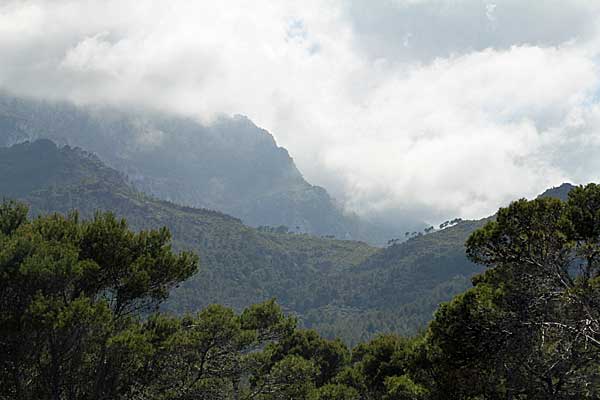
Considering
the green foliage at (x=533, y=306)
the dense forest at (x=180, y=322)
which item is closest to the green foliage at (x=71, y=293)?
the dense forest at (x=180, y=322)

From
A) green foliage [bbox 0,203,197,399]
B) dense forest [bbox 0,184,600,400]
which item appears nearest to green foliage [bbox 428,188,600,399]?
dense forest [bbox 0,184,600,400]

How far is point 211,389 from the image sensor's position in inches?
750

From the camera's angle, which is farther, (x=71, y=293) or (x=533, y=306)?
(x=71, y=293)

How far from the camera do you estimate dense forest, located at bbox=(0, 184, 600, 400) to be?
41.0ft

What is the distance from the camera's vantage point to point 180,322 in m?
19.5

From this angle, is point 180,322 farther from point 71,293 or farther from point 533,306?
point 533,306

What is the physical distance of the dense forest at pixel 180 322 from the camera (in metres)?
12.5

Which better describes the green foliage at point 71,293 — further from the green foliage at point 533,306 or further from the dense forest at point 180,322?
the green foliage at point 533,306

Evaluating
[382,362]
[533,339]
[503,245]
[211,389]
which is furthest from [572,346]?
[382,362]

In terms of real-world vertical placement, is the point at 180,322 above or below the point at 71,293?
below

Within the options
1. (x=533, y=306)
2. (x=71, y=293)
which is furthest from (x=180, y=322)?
(x=533, y=306)

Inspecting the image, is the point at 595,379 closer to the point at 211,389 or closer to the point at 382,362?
the point at 211,389

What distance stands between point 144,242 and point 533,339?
1254 cm

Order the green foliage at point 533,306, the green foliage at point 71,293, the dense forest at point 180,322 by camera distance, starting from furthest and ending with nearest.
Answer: the green foliage at point 71,293 < the dense forest at point 180,322 < the green foliage at point 533,306
